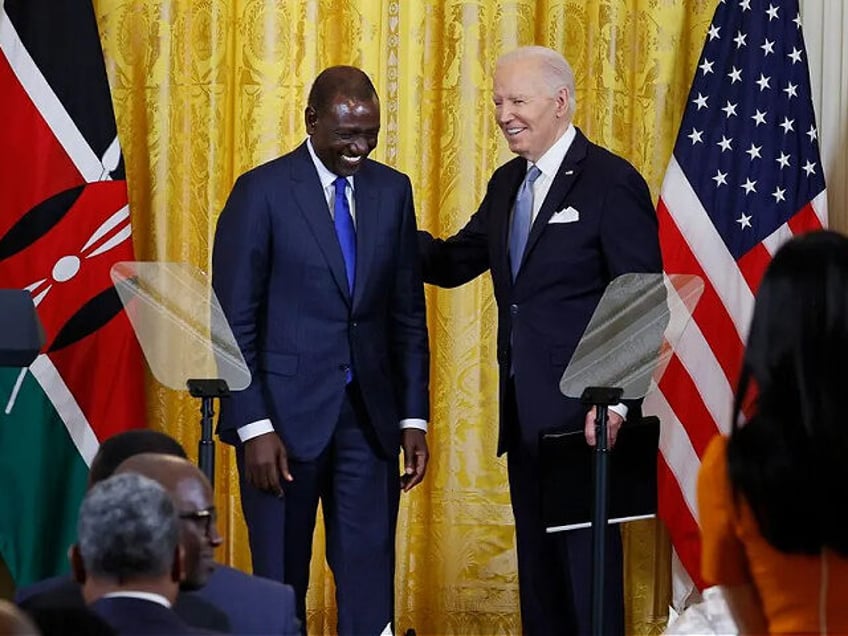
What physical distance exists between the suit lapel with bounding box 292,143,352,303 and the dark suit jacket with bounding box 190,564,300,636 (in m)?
1.82

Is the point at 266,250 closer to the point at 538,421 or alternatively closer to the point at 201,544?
the point at 538,421

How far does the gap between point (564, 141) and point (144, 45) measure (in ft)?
6.06

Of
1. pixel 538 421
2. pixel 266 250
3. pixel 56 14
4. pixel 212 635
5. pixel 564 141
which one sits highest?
pixel 56 14

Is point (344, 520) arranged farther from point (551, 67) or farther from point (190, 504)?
point (190, 504)

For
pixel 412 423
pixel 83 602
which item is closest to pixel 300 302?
pixel 412 423

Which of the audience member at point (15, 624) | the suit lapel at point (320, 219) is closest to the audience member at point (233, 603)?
the audience member at point (15, 624)

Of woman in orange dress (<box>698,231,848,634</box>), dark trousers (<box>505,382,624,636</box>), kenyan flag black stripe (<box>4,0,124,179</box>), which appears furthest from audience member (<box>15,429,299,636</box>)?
kenyan flag black stripe (<box>4,0,124,179</box>)

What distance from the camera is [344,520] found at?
16.2 ft

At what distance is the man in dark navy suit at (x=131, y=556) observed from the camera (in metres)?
2.56

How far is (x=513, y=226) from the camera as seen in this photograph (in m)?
5.19

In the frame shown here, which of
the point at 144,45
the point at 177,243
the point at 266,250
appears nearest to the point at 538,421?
the point at 266,250

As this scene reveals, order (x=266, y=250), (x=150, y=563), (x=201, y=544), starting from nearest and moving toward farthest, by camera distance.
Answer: (x=150, y=563) < (x=201, y=544) < (x=266, y=250)

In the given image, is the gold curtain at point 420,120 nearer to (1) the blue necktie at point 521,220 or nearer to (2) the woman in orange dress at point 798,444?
(1) the blue necktie at point 521,220

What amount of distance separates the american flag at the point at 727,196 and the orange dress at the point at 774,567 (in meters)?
3.35
